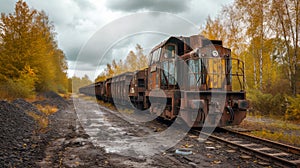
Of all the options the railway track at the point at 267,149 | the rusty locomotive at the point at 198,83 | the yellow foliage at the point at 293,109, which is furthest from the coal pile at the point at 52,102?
the yellow foliage at the point at 293,109

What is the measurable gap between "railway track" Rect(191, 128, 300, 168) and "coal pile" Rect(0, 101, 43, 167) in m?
4.84

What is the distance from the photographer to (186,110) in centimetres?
820

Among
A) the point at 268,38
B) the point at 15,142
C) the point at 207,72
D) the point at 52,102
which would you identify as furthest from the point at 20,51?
the point at 268,38

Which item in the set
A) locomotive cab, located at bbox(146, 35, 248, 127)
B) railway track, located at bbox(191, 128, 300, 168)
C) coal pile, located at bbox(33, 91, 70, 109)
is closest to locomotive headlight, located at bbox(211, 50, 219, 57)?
locomotive cab, located at bbox(146, 35, 248, 127)

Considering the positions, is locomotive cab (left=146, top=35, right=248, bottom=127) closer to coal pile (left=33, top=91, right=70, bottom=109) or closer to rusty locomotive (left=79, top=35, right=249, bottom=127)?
rusty locomotive (left=79, top=35, right=249, bottom=127)

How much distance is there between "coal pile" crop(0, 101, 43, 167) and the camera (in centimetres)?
493

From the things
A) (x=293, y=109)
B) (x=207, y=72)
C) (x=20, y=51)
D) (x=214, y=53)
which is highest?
(x=20, y=51)

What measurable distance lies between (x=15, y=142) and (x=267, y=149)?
21.1 feet

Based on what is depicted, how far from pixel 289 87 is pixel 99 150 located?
39.8 ft

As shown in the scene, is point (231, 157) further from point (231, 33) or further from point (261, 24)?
point (231, 33)

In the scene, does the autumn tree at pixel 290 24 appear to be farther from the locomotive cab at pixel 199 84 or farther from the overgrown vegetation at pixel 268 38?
the locomotive cab at pixel 199 84

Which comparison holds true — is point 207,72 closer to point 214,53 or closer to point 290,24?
point 214,53

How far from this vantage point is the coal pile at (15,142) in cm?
493

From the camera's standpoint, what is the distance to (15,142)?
619cm
